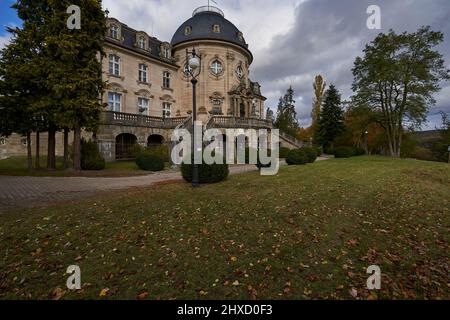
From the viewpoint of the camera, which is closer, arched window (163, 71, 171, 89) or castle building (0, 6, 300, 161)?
castle building (0, 6, 300, 161)

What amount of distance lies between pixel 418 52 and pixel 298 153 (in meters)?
21.4

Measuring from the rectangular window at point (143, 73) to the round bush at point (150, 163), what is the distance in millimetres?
14029

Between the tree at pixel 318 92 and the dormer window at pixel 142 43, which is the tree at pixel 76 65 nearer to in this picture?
the dormer window at pixel 142 43

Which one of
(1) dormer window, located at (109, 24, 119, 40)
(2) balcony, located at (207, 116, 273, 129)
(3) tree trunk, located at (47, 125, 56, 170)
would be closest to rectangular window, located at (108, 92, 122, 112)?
(1) dormer window, located at (109, 24, 119, 40)

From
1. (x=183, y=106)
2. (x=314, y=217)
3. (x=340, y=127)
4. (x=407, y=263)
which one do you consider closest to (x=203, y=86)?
(x=183, y=106)

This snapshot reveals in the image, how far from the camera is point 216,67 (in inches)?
1171

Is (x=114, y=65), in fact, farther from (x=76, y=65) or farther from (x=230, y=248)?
(x=230, y=248)

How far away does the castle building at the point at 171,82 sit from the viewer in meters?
21.6

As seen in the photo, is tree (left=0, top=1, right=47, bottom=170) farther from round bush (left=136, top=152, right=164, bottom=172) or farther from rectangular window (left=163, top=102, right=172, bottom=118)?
rectangular window (left=163, top=102, right=172, bottom=118)

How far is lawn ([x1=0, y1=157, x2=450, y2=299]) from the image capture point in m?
2.88

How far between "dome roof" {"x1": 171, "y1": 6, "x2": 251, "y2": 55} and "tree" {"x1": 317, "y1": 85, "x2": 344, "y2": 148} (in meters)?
14.5

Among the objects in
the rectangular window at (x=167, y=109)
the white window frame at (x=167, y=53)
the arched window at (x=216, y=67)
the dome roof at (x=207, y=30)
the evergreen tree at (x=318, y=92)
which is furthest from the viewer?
the evergreen tree at (x=318, y=92)

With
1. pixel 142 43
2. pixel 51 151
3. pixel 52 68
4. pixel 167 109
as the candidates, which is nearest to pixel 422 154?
pixel 167 109

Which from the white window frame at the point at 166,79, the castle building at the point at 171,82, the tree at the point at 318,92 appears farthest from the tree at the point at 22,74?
the tree at the point at 318,92
